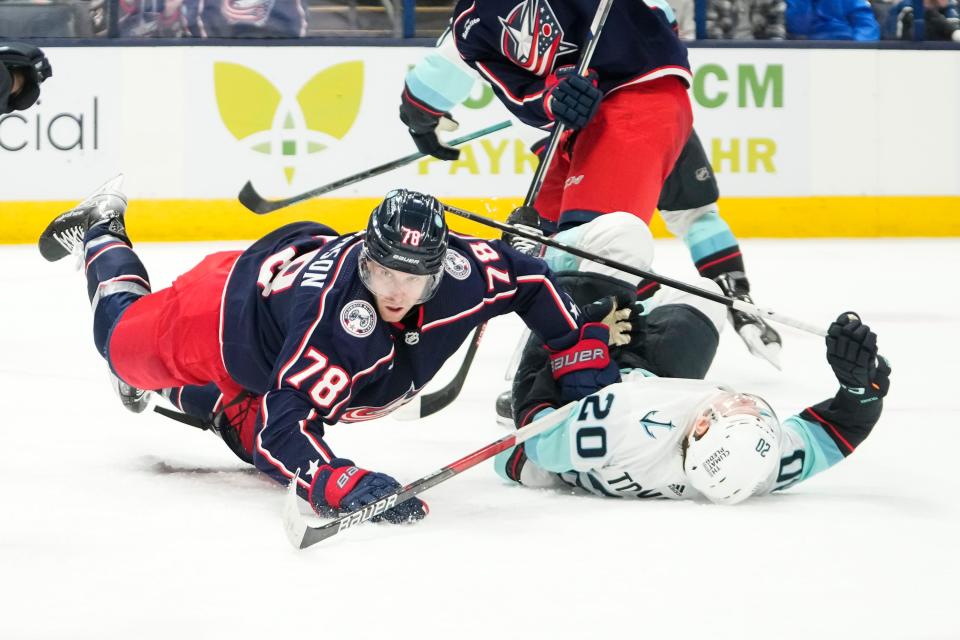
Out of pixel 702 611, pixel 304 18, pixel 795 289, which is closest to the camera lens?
pixel 702 611

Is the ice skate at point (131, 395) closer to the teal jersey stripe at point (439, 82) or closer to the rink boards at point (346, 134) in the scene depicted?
the teal jersey stripe at point (439, 82)

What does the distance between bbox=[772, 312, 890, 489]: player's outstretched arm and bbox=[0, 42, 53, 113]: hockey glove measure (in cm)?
146

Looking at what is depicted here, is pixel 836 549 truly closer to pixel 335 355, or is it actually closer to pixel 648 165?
pixel 335 355

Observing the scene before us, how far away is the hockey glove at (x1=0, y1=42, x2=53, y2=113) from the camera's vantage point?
8.02 ft

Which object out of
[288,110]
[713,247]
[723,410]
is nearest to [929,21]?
[288,110]

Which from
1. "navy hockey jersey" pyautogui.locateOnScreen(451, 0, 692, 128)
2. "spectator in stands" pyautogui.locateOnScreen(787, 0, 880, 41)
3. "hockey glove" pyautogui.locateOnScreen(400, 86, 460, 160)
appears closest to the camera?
"navy hockey jersey" pyautogui.locateOnScreen(451, 0, 692, 128)

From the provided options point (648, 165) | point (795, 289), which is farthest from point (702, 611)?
point (795, 289)

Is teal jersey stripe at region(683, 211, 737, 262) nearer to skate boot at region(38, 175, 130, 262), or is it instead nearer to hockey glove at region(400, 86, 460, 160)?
hockey glove at region(400, 86, 460, 160)

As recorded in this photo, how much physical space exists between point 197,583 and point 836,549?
3.22 feet

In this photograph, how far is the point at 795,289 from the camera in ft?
18.0

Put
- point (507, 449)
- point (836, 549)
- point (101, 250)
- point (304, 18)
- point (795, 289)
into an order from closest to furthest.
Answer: point (836, 549), point (507, 449), point (101, 250), point (795, 289), point (304, 18)

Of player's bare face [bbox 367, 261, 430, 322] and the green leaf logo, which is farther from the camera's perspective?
the green leaf logo

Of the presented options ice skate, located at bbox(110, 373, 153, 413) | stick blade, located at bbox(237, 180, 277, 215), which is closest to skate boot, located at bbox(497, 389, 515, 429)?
ice skate, located at bbox(110, 373, 153, 413)

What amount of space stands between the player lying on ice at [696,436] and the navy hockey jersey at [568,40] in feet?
3.95
